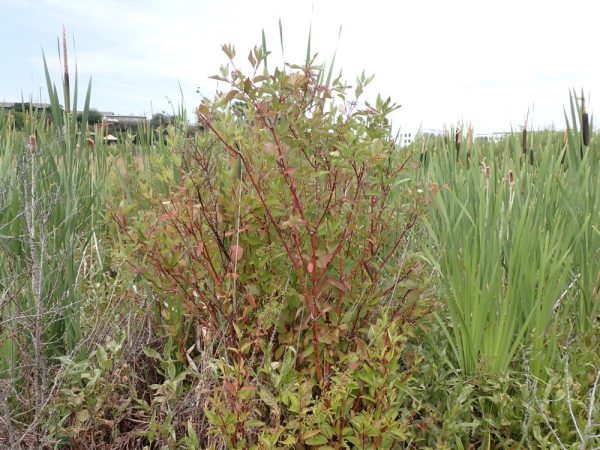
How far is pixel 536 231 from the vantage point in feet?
8.41

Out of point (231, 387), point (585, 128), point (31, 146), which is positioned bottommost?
point (231, 387)

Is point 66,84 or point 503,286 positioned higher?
point 66,84

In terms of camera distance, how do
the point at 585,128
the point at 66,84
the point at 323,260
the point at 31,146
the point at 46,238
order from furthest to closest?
the point at 585,128 < the point at 66,84 < the point at 31,146 < the point at 46,238 < the point at 323,260

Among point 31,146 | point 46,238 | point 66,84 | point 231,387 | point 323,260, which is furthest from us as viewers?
point 66,84

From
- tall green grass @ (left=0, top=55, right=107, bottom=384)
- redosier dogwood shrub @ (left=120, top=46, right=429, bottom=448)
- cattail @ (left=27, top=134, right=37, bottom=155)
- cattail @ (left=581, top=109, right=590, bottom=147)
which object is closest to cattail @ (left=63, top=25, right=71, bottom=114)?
tall green grass @ (left=0, top=55, right=107, bottom=384)

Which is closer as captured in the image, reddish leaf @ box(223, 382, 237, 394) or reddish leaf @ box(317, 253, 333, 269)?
reddish leaf @ box(223, 382, 237, 394)

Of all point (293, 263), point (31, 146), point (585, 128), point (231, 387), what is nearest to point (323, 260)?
point (293, 263)

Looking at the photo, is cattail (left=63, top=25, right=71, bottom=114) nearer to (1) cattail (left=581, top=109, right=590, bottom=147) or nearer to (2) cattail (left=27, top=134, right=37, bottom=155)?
(2) cattail (left=27, top=134, right=37, bottom=155)

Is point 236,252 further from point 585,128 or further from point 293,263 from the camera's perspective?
point 585,128

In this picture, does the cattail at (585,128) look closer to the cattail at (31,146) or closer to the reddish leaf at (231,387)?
the reddish leaf at (231,387)

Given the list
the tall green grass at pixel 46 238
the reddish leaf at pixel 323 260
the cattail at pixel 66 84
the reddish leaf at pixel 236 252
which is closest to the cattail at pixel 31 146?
the tall green grass at pixel 46 238

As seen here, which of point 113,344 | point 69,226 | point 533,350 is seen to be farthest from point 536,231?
point 69,226

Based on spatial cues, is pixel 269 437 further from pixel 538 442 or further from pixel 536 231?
pixel 536 231

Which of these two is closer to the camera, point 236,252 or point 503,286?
point 236,252
